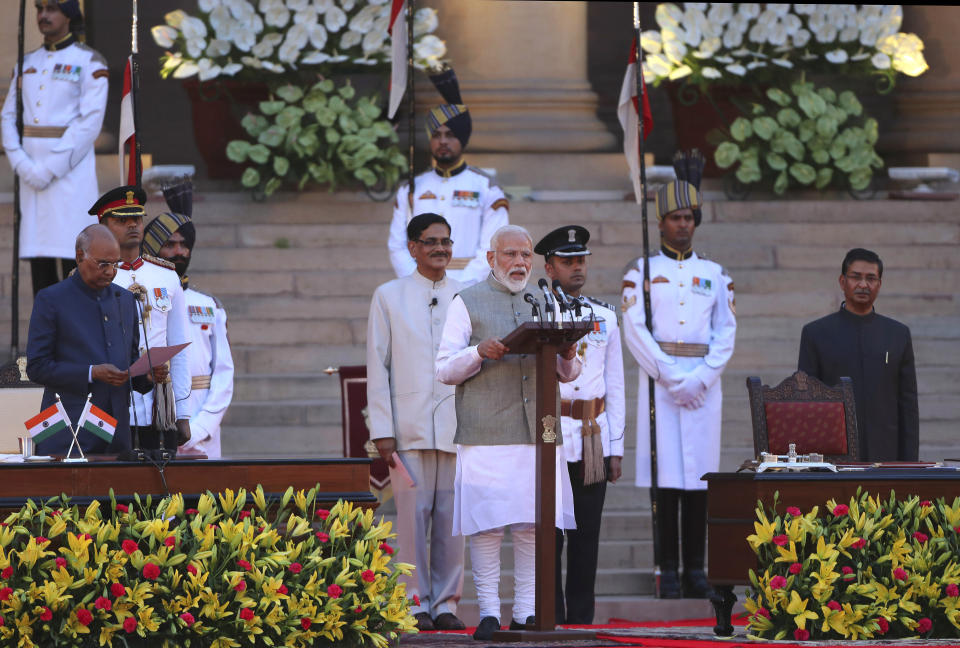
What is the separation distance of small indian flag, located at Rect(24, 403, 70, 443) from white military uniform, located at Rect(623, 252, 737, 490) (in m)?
4.09

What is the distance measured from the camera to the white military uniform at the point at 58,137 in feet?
40.9

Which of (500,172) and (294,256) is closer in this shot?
(294,256)

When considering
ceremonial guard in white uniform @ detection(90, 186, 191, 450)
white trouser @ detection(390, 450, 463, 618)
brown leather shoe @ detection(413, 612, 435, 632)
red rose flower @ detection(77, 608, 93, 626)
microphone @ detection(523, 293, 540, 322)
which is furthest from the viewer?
white trouser @ detection(390, 450, 463, 618)

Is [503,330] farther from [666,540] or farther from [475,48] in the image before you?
[475,48]

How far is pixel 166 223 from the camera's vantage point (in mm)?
10383

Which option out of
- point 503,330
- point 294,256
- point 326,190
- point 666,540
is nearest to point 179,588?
point 503,330

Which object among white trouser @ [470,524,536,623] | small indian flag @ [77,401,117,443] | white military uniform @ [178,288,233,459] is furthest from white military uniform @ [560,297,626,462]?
small indian flag @ [77,401,117,443]

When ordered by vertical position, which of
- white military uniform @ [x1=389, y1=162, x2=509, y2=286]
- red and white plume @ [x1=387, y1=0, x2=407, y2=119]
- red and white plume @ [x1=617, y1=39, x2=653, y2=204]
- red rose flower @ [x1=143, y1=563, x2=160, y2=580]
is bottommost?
red rose flower @ [x1=143, y1=563, x2=160, y2=580]

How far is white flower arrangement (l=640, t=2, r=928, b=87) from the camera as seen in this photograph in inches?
613

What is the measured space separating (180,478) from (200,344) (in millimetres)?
2925

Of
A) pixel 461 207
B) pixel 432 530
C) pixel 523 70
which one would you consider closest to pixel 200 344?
pixel 432 530

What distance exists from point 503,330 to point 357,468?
108 centimetres

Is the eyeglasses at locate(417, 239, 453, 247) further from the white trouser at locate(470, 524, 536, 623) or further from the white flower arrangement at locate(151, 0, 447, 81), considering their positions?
the white flower arrangement at locate(151, 0, 447, 81)

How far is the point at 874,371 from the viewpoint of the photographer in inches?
408
